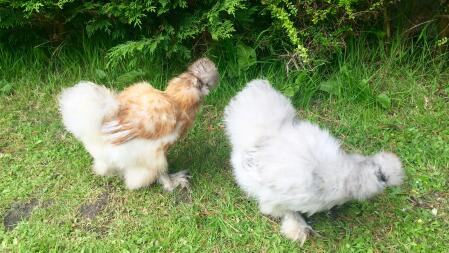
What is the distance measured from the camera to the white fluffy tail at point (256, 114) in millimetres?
3412

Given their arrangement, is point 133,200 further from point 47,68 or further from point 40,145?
point 47,68

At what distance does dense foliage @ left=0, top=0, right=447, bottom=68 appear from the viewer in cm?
444

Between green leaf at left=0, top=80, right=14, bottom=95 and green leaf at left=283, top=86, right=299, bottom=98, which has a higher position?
green leaf at left=0, top=80, right=14, bottom=95

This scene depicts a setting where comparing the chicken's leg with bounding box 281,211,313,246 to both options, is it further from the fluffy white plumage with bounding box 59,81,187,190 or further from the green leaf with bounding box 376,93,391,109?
the green leaf with bounding box 376,93,391,109

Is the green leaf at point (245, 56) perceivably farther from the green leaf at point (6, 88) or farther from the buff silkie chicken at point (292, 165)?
the green leaf at point (6, 88)

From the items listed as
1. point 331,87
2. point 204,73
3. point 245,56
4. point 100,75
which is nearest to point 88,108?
point 204,73

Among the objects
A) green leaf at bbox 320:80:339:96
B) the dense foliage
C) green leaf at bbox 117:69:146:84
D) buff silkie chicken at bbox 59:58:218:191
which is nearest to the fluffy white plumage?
buff silkie chicken at bbox 59:58:218:191

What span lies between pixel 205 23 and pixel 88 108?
169cm

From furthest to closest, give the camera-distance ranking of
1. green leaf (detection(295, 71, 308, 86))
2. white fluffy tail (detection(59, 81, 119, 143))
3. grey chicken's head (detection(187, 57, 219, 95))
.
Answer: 1. green leaf (detection(295, 71, 308, 86))
2. grey chicken's head (detection(187, 57, 219, 95))
3. white fluffy tail (detection(59, 81, 119, 143))

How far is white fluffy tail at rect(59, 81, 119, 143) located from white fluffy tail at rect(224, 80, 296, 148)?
0.87 meters

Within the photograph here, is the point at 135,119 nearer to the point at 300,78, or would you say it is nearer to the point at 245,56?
the point at 245,56

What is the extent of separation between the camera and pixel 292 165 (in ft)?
10.1

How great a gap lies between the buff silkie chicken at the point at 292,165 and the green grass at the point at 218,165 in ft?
1.29

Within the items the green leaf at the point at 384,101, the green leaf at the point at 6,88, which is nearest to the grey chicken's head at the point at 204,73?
the green leaf at the point at 384,101
